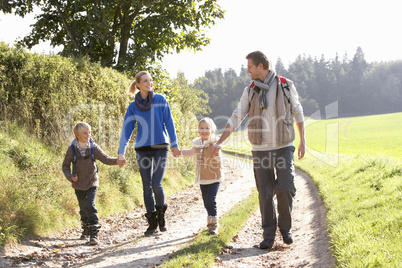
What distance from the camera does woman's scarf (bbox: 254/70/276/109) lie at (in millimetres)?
5165

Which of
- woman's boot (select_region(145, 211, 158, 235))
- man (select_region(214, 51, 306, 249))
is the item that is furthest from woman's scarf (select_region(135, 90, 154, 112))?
woman's boot (select_region(145, 211, 158, 235))

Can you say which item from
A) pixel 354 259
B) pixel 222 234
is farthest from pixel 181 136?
pixel 354 259

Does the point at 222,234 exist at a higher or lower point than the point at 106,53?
lower

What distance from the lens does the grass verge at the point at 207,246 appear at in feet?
15.0

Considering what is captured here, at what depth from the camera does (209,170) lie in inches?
245

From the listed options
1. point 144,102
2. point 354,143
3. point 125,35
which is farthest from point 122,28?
point 354,143

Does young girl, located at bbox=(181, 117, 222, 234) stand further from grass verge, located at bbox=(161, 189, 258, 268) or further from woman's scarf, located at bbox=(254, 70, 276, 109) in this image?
woman's scarf, located at bbox=(254, 70, 276, 109)

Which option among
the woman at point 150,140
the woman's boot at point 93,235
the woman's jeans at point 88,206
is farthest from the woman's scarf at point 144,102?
the woman's boot at point 93,235

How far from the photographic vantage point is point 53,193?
23.7 feet

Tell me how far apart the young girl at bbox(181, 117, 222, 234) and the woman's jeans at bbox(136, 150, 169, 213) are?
0.44 metres

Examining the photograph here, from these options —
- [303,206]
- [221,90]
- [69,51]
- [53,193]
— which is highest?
[221,90]

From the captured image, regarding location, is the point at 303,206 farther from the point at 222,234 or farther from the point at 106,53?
the point at 106,53

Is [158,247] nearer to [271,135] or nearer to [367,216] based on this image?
[271,135]

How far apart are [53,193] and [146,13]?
382 inches
